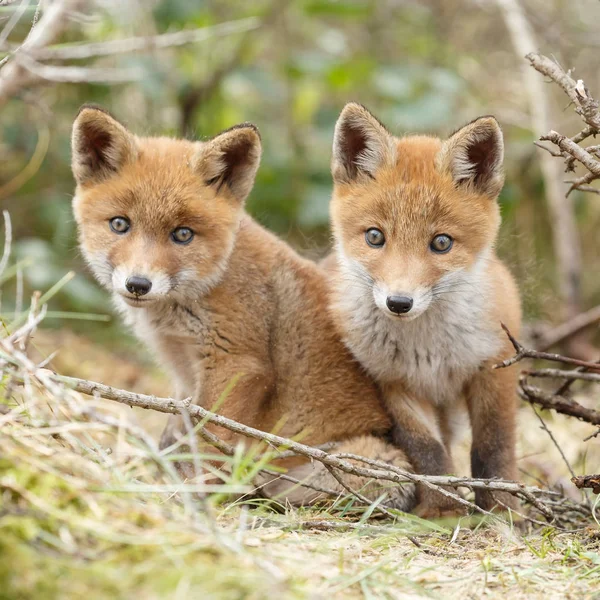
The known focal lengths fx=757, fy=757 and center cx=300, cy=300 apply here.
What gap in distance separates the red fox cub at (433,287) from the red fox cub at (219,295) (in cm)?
20

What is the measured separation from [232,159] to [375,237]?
2.88ft

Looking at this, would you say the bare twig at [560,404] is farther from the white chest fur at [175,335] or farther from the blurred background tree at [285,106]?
the blurred background tree at [285,106]

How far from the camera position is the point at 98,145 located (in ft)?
12.5

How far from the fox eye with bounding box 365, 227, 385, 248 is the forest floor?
120 cm

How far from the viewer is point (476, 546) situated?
3.00 m

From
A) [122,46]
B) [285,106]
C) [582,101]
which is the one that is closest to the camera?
[582,101]

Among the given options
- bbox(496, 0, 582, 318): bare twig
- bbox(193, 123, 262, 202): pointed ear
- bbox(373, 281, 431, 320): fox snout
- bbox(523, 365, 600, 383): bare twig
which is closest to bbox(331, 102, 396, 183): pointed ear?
bbox(193, 123, 262, 202): pointed ear

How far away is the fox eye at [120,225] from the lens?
3.63 meters

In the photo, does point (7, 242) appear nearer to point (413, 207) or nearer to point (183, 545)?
point (413, 207)

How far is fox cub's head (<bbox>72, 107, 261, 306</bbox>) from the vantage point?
3529 mm

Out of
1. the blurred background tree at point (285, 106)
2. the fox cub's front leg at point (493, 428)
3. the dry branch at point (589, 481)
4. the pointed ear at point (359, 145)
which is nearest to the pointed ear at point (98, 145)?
the pointed ear at point (359, 145)

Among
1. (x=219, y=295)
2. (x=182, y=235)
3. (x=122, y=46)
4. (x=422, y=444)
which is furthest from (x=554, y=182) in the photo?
(x=182, y=235)

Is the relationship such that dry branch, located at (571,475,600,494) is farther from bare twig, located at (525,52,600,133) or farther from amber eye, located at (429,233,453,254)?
bare twig, located at (525,52,600,133)

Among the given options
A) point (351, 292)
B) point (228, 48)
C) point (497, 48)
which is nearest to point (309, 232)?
point (228, 48)
